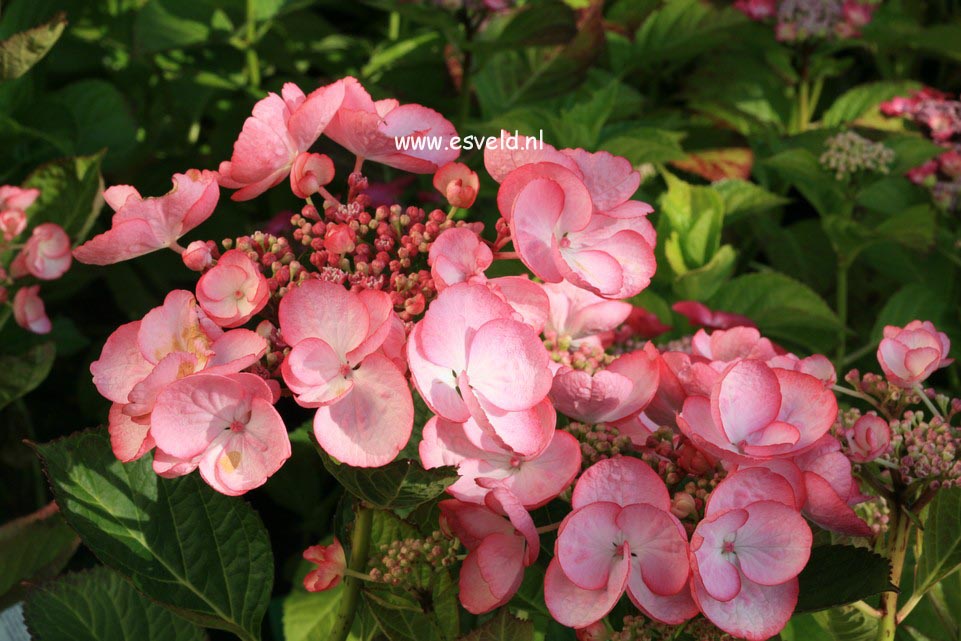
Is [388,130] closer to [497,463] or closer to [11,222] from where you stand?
[497,463]

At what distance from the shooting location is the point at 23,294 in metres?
1.04

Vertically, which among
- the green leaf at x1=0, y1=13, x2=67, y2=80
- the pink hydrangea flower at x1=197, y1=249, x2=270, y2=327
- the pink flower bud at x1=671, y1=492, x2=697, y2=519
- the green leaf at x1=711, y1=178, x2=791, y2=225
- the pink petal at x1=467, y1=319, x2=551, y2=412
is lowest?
the green leaf at x1=711, y1=178, x2=791, y2=225

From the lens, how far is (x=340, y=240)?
513 millimetres

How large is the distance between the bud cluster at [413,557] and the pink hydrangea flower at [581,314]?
0.20m

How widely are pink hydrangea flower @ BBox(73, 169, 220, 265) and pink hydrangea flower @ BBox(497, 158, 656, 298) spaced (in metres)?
0.17

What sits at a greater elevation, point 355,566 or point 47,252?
point 355,566

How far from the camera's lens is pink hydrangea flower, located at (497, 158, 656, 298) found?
515 mm

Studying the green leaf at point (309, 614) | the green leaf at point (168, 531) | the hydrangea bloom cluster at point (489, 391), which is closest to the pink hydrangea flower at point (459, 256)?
the hydrangea bloom cluster at point (489, 391)

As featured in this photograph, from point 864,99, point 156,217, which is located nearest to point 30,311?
point 156,217

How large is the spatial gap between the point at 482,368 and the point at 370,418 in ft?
0.20

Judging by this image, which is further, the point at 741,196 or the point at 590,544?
the point at 741,196

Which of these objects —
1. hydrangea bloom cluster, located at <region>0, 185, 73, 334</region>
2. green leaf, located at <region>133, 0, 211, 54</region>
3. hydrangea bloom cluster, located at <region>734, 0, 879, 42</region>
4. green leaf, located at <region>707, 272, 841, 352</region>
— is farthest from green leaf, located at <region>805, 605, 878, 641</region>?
green leaf, located at <region>133, 0, 211, 54</region>

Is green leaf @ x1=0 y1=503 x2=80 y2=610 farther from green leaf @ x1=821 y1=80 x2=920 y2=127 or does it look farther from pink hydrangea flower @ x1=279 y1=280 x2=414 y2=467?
green leaf @ x1=821 y1=80 x2=920 y2=127

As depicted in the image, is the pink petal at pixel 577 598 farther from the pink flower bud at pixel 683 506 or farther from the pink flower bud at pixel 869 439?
the pink flower bud at pixel 869 439
